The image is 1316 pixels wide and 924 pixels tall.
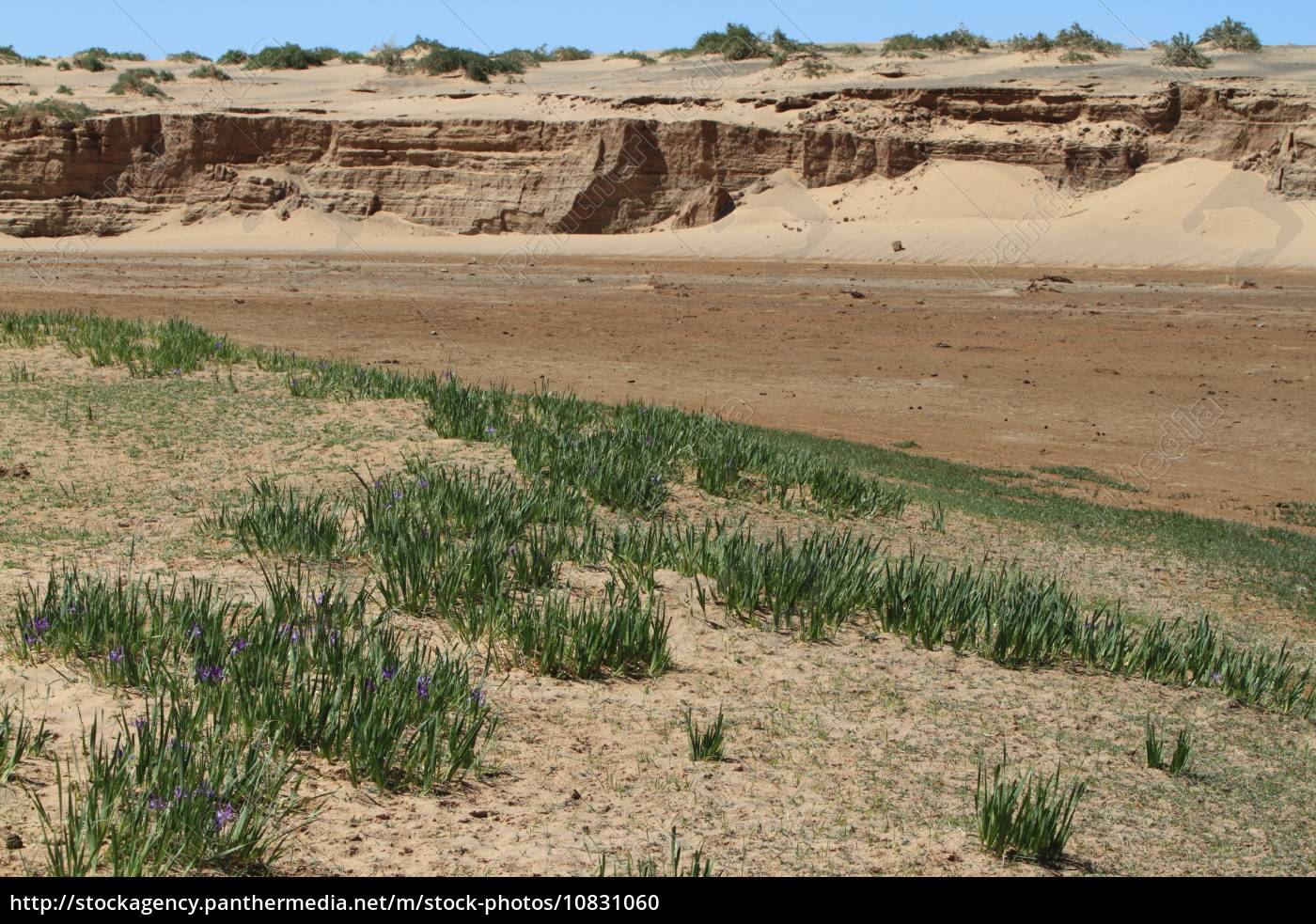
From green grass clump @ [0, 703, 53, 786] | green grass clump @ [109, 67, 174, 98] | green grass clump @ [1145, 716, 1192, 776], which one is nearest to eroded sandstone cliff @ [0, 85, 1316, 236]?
green grass clump @ [109, 67, 174, 98]

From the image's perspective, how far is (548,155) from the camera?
1572 inches

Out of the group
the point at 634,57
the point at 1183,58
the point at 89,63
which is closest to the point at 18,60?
the point at 89,63

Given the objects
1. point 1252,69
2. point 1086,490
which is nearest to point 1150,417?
point 1086,490

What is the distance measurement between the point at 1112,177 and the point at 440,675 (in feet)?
127

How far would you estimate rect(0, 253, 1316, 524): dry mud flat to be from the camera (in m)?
14.2

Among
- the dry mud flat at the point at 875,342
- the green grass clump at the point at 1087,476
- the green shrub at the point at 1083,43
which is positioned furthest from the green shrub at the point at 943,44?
the green grass clump at the point at 1087,476

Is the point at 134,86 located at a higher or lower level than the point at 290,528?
higher

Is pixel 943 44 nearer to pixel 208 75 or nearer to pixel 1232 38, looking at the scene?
pixel 1232 38

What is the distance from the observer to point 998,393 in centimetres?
1688

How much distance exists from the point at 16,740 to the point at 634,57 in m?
55.8

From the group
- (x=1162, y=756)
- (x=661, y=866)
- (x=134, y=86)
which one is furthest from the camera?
(x=134, y=86)

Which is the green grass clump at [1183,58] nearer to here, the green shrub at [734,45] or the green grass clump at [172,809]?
the green shrub at [734,45]

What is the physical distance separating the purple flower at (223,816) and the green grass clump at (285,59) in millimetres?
60200

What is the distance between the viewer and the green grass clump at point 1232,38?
50750 millimetres
